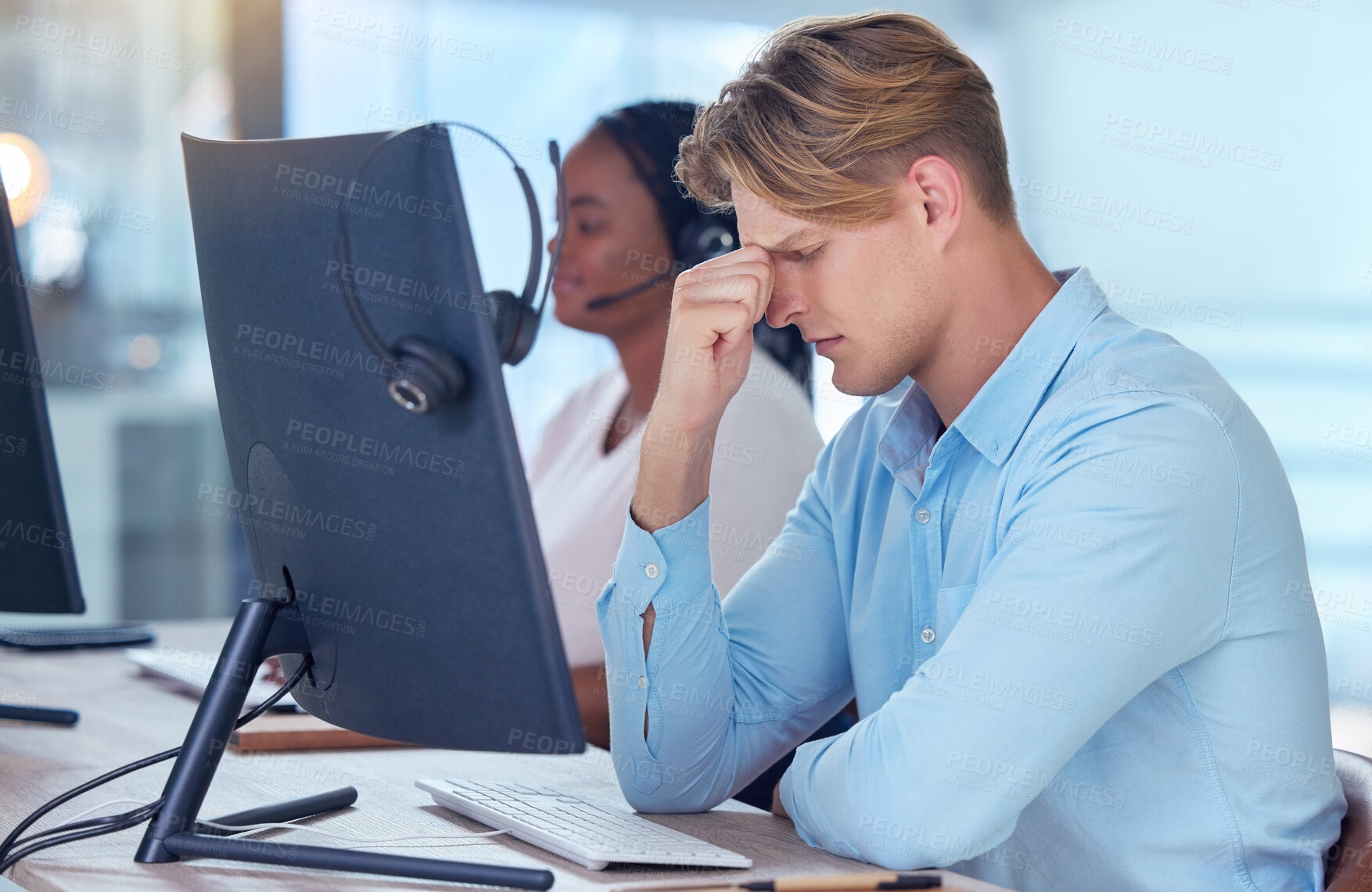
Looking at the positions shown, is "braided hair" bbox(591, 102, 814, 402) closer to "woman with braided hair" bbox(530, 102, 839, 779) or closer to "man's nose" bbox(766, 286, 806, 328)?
"woman with braided hair" bbox(530, 102, 839, 779)

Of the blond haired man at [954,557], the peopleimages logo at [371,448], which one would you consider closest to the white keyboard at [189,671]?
the blond haired man at [954,557]

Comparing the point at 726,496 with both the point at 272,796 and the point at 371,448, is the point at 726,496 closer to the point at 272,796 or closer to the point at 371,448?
the point at 272,796

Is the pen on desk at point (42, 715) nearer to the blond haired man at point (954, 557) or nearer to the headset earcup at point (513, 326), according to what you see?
the blond haired man at point (954, 557)

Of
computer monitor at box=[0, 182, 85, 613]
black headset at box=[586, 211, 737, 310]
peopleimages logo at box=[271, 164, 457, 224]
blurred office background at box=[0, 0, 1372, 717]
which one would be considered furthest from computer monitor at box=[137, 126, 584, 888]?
blurred office background at box=[0, 0, 1372, 717]

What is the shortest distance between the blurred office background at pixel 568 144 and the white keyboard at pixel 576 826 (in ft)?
6.23

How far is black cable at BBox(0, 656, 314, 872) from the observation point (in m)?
0.84

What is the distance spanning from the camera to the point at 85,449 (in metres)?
3.26

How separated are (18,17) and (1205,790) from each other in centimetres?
339

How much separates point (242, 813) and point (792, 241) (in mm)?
682

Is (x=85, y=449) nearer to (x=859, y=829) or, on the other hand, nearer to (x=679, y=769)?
(x=679, y=769)

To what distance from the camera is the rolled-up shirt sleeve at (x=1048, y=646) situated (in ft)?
2.80

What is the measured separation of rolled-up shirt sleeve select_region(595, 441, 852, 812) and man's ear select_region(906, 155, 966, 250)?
32cm

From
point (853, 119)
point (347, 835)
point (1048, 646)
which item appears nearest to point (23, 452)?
point (347, 835)

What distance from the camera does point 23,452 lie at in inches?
45.7
